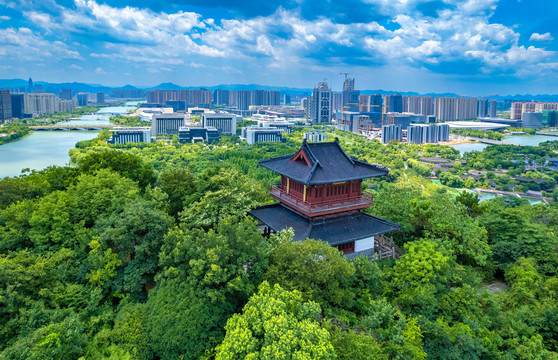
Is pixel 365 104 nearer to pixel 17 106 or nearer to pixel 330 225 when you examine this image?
pixel 17 106

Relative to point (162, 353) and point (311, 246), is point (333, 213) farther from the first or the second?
point (162, 353)

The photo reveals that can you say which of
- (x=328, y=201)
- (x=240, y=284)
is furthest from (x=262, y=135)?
(x=240, y=284)

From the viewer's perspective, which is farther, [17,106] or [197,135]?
[17,106]

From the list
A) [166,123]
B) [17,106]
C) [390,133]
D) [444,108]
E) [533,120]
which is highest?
[444,108]

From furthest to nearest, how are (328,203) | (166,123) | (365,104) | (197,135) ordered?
(365,104) < (166,123) < (197,135) < (328,203)

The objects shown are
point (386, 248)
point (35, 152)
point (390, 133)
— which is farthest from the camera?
point (390, 133)

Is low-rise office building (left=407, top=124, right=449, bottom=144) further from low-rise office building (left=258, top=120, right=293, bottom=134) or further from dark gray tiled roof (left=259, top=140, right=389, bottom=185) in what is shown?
dark gray tiled roof (left=259, top=140, right=389, bottom=185)

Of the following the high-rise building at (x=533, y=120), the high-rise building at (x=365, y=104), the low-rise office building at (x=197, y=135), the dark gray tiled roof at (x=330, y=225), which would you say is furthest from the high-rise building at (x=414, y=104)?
the dark gray tiled roof at (x=330, y=225)
